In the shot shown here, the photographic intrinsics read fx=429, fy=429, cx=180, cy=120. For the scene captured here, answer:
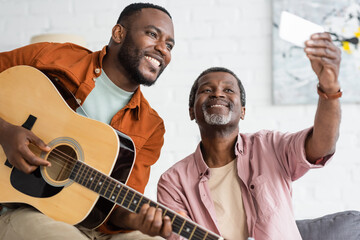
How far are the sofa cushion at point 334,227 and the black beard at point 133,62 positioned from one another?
0.96 meters

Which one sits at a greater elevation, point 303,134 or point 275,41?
point 275,41

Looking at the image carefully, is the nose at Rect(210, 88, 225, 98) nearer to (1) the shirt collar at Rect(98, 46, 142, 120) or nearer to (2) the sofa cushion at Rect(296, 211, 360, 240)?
(1) the shirt collar at Rect(98, 46, 142, 120)

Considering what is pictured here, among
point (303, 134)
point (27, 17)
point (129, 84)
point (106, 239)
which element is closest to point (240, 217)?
point (303, 134)

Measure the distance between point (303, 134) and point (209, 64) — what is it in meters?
1.26

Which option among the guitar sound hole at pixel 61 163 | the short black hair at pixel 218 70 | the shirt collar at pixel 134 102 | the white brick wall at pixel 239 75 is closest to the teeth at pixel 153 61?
the shirt collar at pixel 134 102

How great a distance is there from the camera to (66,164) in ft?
4.84

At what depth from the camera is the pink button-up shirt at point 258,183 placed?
1.61 metres

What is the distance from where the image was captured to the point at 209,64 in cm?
272

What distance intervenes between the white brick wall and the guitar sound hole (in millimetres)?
1258

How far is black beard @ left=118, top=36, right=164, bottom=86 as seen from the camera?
180 cm

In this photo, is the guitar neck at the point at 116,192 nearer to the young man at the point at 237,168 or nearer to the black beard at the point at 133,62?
the young man at the point at 237,168

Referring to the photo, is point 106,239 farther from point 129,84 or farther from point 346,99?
point 346,99

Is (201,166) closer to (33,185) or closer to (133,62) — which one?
(133,62)

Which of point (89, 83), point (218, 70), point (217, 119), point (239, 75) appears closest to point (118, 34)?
point (89, 83)
